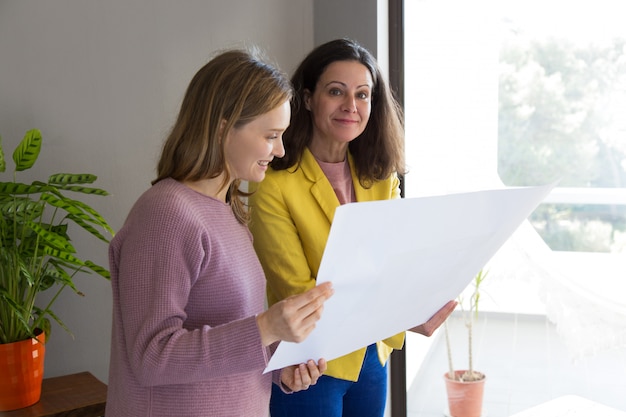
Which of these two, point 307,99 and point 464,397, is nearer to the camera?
point 307,99

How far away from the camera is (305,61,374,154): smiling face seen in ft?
5.74

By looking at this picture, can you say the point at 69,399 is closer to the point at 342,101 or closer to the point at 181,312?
the point at 181,312

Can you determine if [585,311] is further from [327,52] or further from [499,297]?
[327,52]

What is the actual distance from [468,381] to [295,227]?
1.62m

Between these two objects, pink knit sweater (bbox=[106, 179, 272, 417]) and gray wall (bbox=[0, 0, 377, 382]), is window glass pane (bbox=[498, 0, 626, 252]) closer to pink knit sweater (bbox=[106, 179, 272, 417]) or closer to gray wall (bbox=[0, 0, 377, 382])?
gray wall (bbox=[0, 0, 377, 382])

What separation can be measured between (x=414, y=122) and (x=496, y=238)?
5.38 ft

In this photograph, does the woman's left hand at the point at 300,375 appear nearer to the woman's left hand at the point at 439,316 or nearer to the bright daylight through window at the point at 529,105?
the woman's left hand at the point at 439,316

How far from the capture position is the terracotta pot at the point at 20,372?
5.83ft

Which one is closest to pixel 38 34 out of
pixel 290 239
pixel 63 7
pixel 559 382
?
pixel 63 7

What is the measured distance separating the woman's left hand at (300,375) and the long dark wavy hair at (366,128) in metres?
0.51

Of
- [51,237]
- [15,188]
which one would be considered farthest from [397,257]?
[15,188]

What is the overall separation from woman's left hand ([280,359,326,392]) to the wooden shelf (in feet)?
2.10

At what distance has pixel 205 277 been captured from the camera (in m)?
1.25

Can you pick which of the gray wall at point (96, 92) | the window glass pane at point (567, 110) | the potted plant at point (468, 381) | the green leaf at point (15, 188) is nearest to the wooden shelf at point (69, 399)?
the gray wall at point (96, 92)
